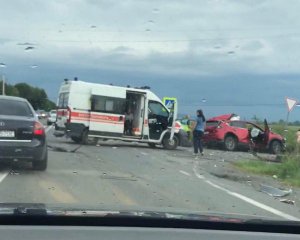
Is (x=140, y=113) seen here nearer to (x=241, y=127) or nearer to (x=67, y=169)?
(x=241, y=127)

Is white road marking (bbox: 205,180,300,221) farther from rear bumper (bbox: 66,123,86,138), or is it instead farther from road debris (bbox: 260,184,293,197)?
rear bumper (bbox: 66,123,86,138)

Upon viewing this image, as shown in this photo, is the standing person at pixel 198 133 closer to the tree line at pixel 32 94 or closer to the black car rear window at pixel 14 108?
the black car rear window at pixel 14 108

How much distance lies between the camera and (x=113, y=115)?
80.8ft

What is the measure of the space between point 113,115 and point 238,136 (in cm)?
697

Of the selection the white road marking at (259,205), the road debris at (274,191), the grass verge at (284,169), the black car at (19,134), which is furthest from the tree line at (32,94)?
the white road marking at (259,205)

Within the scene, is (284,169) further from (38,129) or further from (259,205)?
(38,129)

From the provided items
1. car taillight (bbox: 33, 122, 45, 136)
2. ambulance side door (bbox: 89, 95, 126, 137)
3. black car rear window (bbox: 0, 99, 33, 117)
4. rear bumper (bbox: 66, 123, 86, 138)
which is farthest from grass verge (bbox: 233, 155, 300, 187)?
rear bumper (bbox: 66, 123, 86, 138)

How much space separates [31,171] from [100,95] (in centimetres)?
1116

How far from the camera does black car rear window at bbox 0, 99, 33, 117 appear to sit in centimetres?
1255

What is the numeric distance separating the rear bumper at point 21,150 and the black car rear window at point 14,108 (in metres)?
0.68

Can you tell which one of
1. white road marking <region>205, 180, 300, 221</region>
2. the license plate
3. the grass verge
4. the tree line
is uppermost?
the tree line

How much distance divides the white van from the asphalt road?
6.82m

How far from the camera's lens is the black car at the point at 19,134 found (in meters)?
12.1

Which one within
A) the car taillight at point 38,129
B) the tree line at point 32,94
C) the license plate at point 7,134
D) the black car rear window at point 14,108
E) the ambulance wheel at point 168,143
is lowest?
the ambulance wheel at point 168,143
